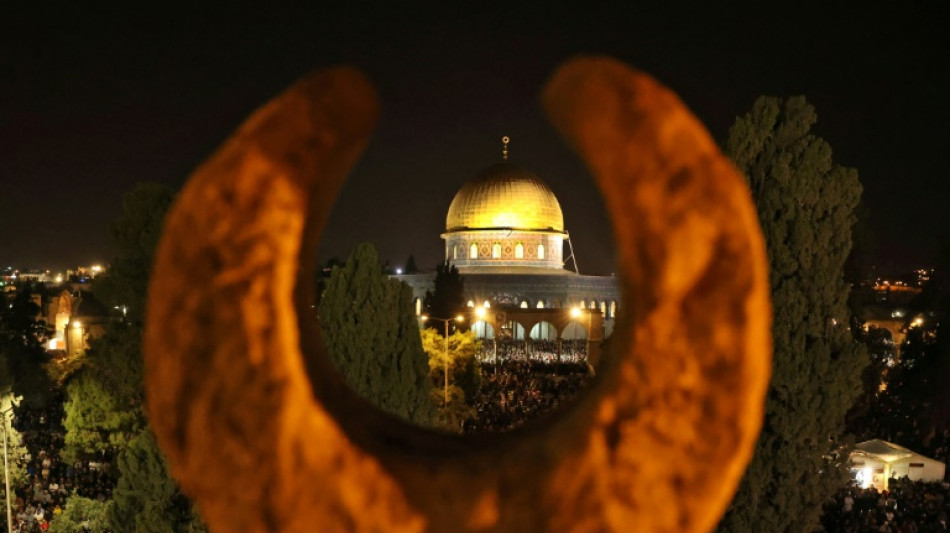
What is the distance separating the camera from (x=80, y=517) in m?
15.8

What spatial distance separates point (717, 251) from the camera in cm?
251

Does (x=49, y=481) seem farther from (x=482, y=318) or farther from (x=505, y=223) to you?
(x=505, y=223)

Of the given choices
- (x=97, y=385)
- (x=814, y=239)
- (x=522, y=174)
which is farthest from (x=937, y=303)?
(x=522, y=174)

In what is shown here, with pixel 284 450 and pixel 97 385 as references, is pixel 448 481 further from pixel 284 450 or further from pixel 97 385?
pixel 97 385

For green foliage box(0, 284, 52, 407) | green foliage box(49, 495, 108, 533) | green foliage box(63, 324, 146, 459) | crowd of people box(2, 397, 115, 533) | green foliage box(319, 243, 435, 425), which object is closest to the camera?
green foliage box(319, 243, 435, 425)

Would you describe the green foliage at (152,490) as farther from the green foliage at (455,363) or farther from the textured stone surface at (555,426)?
the green foliage at (455,363)

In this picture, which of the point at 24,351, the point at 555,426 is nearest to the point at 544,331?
the point at 24,351

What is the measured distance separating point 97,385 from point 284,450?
2021cm

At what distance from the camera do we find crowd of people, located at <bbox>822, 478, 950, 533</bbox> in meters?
15.0

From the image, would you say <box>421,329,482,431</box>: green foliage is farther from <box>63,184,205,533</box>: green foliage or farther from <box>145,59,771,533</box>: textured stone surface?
<box>145,59,771,533</box>: textured stone surface

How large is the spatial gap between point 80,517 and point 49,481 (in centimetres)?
588

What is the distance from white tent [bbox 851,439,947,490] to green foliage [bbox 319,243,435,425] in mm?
9096

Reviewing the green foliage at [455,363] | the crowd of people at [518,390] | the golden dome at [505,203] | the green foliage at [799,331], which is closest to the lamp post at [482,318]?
the golden dome at [505,203]

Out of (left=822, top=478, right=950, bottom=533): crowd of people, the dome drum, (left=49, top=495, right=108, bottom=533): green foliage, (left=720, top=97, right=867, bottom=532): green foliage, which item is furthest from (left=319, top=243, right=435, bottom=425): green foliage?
the dome drum
